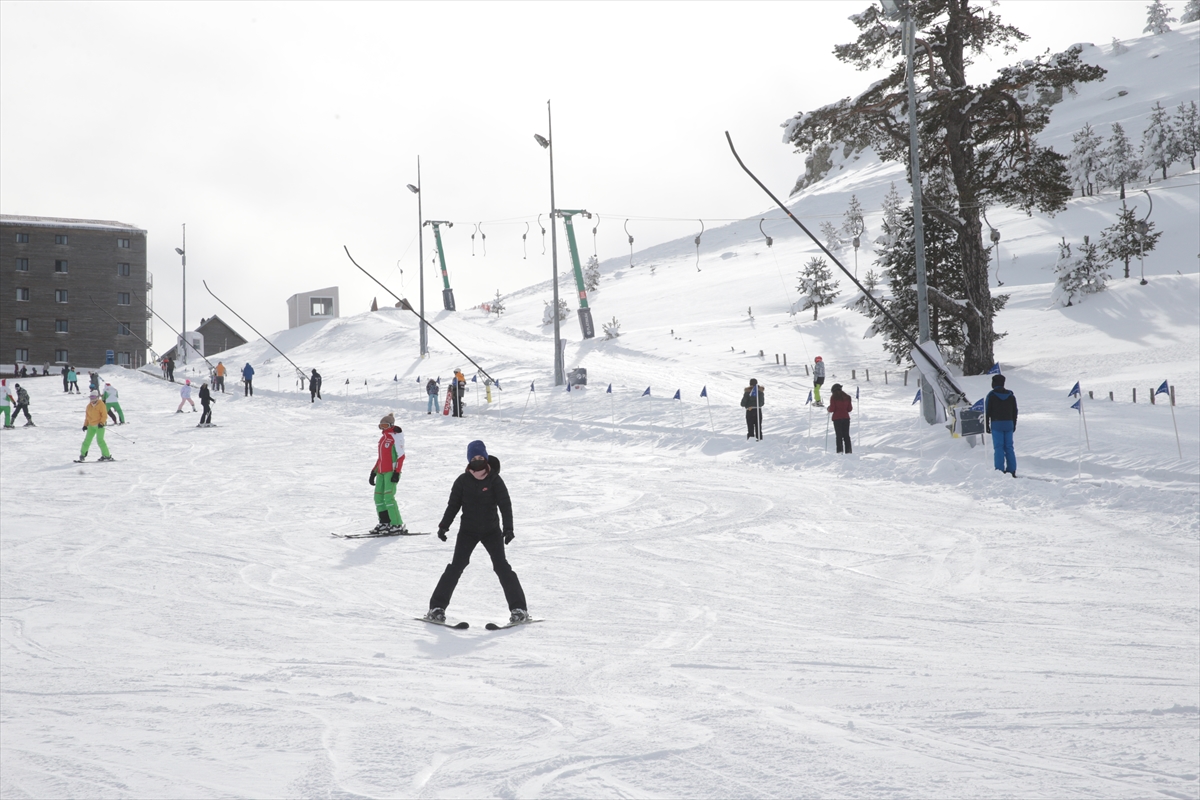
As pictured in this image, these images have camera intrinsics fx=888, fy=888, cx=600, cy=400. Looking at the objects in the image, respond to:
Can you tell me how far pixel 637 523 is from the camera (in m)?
12.9

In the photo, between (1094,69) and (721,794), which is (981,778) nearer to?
(721,794)

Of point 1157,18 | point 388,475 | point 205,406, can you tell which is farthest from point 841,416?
point 1157,18

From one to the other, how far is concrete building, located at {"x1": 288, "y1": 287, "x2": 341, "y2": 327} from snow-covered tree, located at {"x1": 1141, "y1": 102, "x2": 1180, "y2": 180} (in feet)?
282

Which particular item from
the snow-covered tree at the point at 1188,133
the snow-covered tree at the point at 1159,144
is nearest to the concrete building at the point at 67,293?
the snow-covered tree at the point at 1159,144

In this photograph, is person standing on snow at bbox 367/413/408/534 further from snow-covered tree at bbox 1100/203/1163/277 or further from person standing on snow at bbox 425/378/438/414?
snow-covered tree at bbox 1100/203/1163/277

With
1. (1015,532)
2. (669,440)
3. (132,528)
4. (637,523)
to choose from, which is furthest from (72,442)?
(1015,532)

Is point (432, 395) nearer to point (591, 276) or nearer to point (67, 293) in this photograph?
point (67, 293)

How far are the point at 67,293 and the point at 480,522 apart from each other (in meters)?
69.9

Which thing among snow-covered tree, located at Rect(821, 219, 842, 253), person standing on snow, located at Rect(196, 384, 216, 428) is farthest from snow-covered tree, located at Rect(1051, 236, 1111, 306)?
snow-covered tree, located at Rect(821, 219, 842, 253)

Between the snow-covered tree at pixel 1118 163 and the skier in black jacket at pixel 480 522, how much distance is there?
10402 cm

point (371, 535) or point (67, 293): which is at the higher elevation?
point (67, 293)

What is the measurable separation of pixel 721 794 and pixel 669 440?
1785 centimetres

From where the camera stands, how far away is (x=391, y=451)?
11906 millimetres

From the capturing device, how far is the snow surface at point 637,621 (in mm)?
4949
